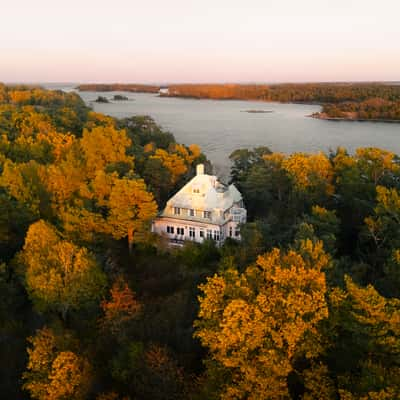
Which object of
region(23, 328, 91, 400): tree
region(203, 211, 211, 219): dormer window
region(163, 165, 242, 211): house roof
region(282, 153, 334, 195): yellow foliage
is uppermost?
region(282, 153, 334, 195): yellow foliage

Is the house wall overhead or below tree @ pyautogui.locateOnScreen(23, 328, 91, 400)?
overhead

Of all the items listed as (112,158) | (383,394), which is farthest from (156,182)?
(383,394)

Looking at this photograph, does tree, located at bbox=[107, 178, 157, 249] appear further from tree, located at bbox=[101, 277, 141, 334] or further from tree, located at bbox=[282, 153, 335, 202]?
tree, located at bbox=[282, 153, 335, 202]

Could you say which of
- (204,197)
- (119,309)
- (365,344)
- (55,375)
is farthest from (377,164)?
(55,375)

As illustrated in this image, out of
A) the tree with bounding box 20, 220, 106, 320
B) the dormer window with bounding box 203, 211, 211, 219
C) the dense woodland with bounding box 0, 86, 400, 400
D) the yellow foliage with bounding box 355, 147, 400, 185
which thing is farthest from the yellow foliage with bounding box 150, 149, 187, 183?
the tree with bounding box 20, 220, 106, 320

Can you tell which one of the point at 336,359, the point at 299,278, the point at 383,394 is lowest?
the point at 336,359

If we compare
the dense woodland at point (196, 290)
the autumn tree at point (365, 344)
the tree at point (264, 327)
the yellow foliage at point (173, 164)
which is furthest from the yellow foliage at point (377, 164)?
the tree at point (264, 327)

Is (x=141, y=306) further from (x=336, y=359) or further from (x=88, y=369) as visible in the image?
(x=336, y=359)
